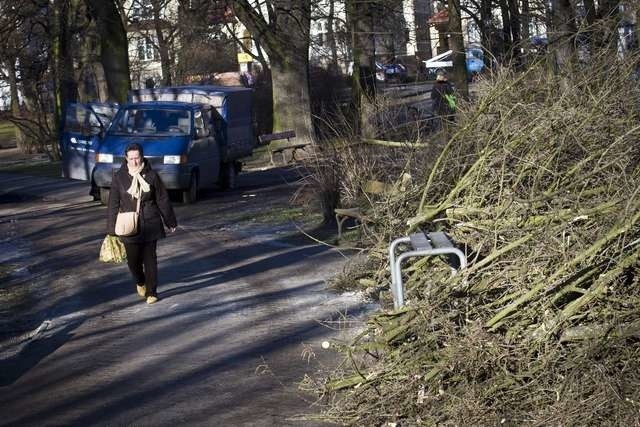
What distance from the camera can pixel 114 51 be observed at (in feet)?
104

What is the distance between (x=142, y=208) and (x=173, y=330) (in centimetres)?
172

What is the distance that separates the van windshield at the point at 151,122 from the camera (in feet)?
72.2

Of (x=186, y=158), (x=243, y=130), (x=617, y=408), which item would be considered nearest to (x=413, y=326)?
(x=617, y=408)

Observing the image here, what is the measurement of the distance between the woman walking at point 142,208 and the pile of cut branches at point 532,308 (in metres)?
4.44

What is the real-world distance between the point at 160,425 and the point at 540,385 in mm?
2428

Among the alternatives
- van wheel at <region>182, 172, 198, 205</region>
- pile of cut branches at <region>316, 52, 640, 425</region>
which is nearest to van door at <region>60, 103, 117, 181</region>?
van wheel at <region>182, 172, 198, 205</region>

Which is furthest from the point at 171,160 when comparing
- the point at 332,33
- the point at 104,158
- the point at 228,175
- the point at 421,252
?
the point at 421,252

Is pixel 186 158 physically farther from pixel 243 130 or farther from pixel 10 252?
pixel 243 130

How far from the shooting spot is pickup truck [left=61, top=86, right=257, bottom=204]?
21.3 meters

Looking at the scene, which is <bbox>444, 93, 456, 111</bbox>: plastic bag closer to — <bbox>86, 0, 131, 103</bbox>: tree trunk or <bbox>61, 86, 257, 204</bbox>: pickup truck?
<bbox>61, 86, 257, 204</bbox>: pickup truck

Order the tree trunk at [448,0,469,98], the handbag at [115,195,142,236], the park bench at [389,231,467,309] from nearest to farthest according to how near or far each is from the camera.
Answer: the park bench at [389,231,467,309] < the handbag at [115,195,142,236] < the tree trunk at [448,0,469,98]

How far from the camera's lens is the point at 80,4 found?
36312mm

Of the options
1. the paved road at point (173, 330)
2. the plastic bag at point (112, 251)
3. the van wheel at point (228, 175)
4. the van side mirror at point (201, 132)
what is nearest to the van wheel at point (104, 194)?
the van side mirror at point (201, 132)

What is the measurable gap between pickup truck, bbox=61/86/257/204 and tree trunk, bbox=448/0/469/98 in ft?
17.2
